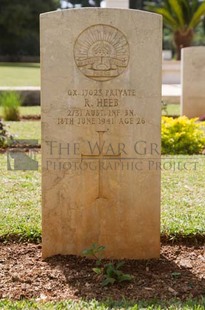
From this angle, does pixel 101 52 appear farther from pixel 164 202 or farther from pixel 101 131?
pixel 164 202

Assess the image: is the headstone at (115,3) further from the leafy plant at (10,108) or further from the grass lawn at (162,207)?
the grass lawn at (162,207)

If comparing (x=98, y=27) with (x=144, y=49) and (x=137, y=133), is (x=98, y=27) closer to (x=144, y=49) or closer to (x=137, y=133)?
(x=144, y=49)

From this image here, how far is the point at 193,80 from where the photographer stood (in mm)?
10812

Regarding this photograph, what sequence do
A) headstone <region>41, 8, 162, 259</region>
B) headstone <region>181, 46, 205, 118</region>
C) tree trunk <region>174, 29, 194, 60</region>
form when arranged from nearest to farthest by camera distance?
headstone <region>41, 8, 162, 259</region> → headstone <region>181, 46, 205, 118</region> → tree trunk <region>174, 29, 194, 60</region>

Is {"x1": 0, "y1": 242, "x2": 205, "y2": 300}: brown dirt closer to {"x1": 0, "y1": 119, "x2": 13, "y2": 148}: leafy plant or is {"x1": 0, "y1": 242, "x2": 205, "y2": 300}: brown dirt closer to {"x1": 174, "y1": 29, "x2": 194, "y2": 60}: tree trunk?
{"x1": 0, "y1": 119, "x2": 13, "y2": 148}: leafy plant

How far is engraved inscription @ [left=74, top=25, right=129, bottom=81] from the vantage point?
3.31 meters

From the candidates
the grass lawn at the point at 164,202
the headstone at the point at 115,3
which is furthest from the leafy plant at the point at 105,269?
the headstone at the point at 115,3

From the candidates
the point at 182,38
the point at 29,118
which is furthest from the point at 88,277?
the point at 182,38

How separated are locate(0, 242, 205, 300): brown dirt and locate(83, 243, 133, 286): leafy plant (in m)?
0.04

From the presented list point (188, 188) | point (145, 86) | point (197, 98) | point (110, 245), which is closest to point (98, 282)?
point (110, 245)

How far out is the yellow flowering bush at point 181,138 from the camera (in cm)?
774

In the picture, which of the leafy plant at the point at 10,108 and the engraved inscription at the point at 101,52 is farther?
the leafy plant at the point at 10,108

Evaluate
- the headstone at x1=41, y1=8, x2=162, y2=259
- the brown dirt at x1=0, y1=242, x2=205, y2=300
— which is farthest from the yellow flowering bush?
the headstone at x1=41, y1=8, x2=162, y2=259

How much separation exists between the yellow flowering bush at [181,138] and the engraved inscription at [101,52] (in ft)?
14.6
